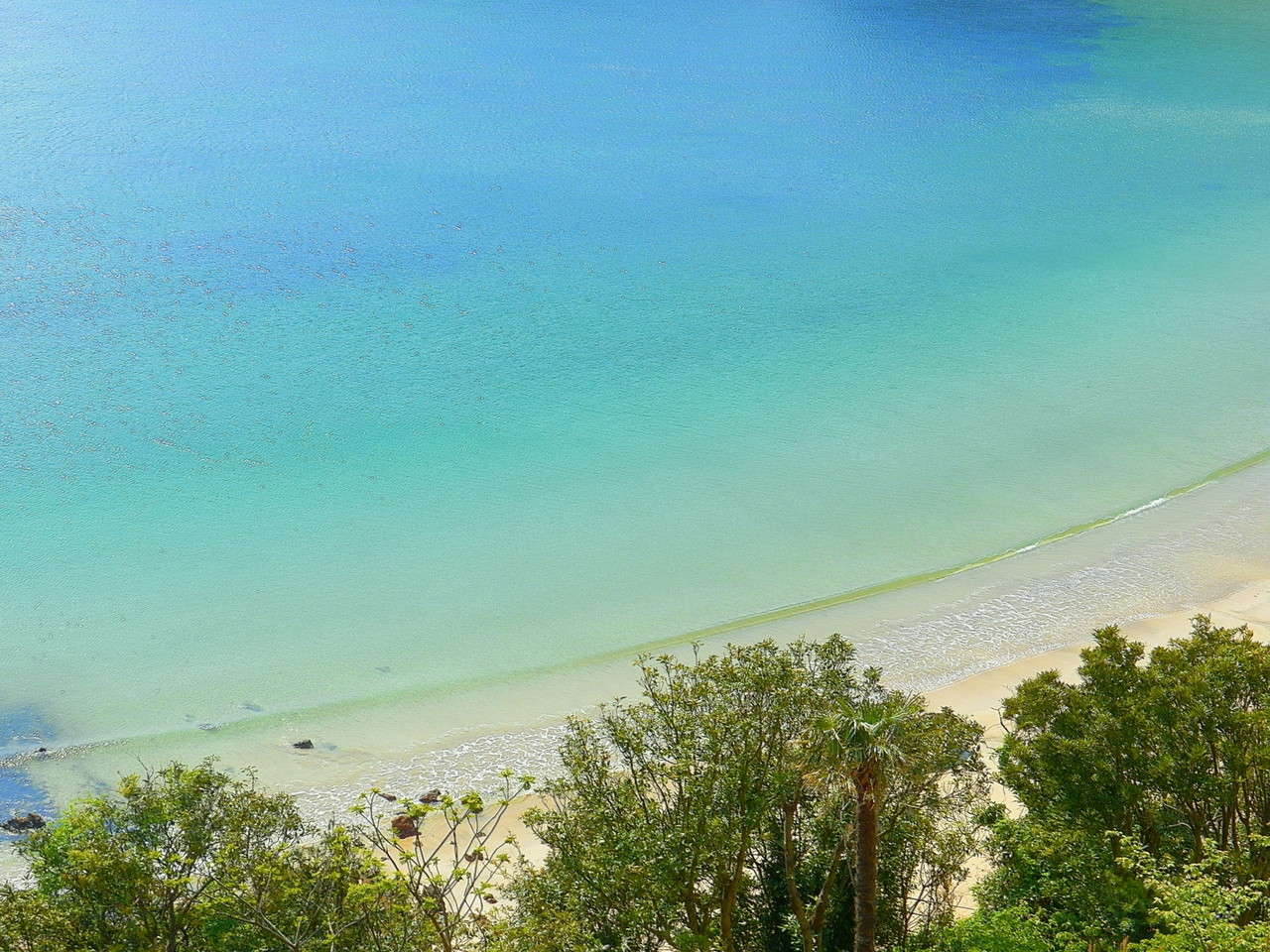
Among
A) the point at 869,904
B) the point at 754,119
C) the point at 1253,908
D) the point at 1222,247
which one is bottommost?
the point at 1253,908

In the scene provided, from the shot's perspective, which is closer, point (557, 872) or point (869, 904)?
point (869, 904)

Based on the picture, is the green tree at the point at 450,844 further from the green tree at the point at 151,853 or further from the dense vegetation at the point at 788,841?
the green tree at the point at 151,853

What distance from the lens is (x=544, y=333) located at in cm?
3569

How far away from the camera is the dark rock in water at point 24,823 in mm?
17328

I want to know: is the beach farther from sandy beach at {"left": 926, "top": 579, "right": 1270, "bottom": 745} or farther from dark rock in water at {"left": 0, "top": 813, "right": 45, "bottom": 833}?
dark rock in water at {"left": 0, "top": 813, "right": 45, "bottom": 833}

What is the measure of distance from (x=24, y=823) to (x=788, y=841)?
12.0m

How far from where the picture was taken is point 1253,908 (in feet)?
41.7

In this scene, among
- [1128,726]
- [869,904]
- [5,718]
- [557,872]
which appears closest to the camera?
[869,904]

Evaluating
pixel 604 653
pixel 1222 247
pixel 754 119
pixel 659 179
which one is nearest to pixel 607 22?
pixel 754 119

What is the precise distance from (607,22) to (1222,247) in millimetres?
36069

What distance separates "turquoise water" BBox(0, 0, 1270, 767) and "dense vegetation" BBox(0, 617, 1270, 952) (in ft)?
30.1

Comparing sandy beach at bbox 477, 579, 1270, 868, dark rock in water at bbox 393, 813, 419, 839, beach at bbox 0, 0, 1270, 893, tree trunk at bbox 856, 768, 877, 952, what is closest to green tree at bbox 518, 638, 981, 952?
tree trunk at bbox 856, 768, 877, 952

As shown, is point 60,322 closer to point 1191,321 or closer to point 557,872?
point 557,872

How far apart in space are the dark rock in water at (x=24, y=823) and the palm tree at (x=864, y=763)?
12.6 meters
